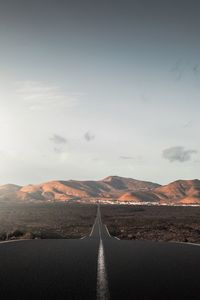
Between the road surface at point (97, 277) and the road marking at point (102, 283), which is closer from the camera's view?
the road marking at point (102, 283)

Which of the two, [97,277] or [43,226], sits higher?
[43,226]

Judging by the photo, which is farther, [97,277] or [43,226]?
[43,226]

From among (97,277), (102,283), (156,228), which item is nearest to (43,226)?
(156,228)

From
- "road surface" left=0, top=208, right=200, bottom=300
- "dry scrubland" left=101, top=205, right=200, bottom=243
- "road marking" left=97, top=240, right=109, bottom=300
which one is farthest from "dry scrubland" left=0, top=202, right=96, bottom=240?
"road marking" left=97, top=240, right=109, bottom=300

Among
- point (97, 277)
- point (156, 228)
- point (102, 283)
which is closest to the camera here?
point (102, 283)

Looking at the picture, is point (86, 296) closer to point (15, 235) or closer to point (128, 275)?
point (128, 275)

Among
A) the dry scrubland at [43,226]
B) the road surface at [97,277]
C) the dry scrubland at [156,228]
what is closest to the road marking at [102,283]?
the road surface at [97,277]

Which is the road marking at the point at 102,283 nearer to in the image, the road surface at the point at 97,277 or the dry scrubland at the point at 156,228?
the road surface at the point at 97,277

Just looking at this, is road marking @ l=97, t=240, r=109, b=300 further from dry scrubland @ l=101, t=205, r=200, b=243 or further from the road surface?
dry scrubland @ l=101, t=205, r=200, b=243

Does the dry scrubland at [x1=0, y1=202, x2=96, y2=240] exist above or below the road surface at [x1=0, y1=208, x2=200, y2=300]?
above

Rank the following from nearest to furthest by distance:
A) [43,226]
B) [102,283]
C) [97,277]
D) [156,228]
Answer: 1. [102,283]
2. [97,277]
3. [156,228]
4. [43,226]

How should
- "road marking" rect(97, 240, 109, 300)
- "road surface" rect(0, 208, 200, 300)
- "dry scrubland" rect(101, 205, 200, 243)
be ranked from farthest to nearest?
"dry scrubland" rect(101, 205, 200, 243) < "road surface" rect(0, 208, 200, 300) < "road marking" rect(97, 240, 109, 300)

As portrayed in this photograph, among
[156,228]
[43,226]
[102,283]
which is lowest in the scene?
[102,283]

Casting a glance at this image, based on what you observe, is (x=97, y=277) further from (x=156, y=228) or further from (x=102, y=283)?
(x=156, y=228)
